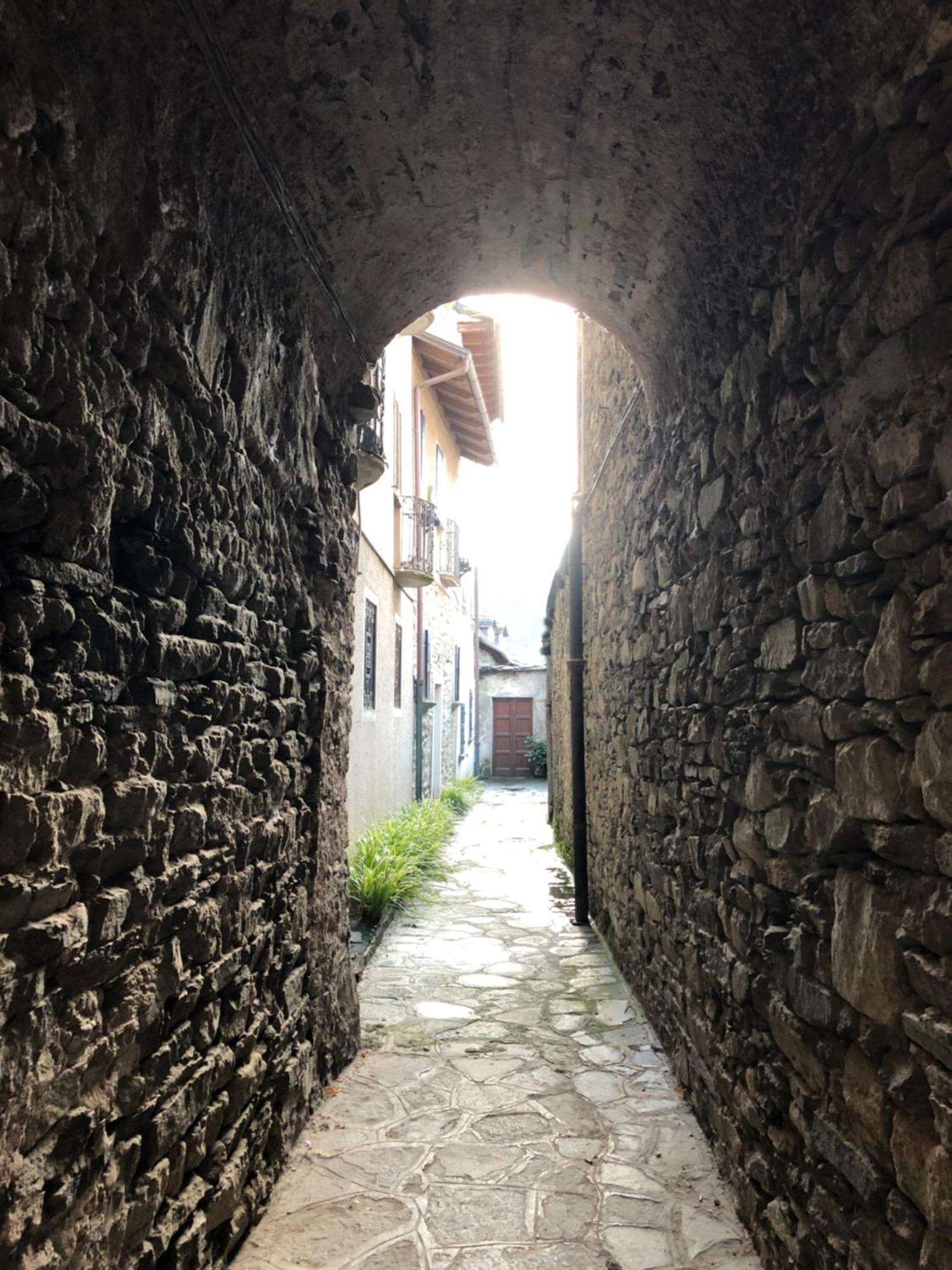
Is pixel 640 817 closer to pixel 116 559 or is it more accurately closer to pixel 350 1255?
pixel 350 1255

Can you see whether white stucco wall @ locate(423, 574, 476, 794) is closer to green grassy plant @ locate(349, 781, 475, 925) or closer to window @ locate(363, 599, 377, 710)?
green grassy plant @ locate(349, 781, 475, 925)

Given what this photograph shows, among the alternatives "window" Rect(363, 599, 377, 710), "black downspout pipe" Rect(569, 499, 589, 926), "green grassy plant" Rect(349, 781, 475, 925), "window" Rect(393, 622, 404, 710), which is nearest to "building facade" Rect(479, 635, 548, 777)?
"window" Rect(393, 622, 404, 710)

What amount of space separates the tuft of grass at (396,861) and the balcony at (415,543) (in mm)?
2805

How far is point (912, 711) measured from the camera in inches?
62.0

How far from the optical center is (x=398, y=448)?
10578 millimetres

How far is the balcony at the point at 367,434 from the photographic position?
3838 millimetres

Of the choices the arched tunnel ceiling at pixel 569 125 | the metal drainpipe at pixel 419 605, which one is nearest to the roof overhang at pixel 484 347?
the metal drainpipe at pixel 419 605

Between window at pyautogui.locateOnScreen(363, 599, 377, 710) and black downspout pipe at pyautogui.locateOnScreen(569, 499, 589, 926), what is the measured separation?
212 centimetres

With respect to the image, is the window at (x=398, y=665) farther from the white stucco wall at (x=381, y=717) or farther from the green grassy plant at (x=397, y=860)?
the green grassy plant at (x=397, y=860)

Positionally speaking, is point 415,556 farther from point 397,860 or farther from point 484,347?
point 397,860

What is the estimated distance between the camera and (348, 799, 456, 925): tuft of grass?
6.35m

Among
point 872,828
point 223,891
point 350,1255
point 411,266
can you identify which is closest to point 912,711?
point 872,828

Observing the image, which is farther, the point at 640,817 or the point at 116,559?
the point at 640,817

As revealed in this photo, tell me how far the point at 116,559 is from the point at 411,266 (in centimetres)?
222
